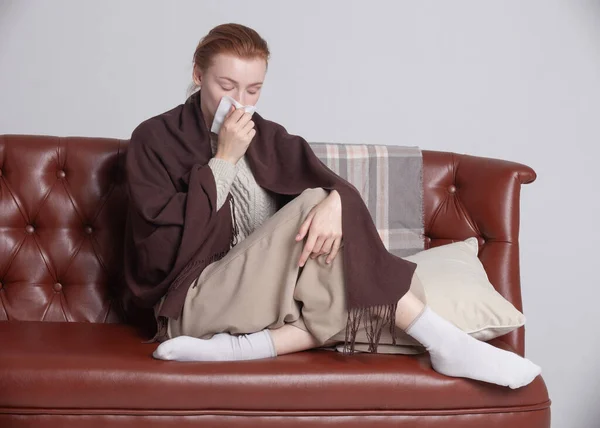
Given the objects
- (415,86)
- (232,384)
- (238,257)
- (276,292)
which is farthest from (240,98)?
(415,86)

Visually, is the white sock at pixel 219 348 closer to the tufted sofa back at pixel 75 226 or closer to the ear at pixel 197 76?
the tufted sofa back at pixel 75 226

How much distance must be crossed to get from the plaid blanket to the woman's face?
16.1 inches

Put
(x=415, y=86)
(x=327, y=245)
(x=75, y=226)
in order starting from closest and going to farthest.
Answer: (x=327, y=245), (x=75, y=226), (x=415, y=86)

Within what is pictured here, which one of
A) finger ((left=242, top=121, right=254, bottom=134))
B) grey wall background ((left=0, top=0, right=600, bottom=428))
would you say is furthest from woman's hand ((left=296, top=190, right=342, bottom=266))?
grey wall background ((left=0, top=0, right=600, bottom=428))

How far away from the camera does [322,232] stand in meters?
2.21

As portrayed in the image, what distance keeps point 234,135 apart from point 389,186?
617 millimetres

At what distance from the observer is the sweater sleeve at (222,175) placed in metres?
2.46

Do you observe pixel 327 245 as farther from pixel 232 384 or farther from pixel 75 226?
pixel 75 226

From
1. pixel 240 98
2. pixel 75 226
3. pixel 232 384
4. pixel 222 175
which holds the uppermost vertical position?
pixel 240 98

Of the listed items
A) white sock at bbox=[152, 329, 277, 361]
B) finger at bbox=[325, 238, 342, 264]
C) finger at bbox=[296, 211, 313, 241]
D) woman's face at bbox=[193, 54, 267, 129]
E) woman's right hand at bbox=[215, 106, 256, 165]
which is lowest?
white sock at bbox=[152, 329, 277, 361]

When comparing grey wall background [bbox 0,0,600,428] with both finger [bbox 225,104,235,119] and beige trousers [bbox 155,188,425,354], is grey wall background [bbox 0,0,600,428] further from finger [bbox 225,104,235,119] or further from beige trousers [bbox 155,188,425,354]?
beige trousers [bbox 155,188,425,354]

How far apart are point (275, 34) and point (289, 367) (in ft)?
5.32

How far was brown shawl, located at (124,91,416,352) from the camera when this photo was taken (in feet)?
7.34

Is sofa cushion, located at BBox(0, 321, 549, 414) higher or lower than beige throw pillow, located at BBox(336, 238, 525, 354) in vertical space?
lower
